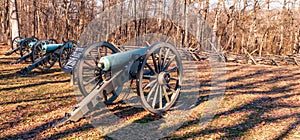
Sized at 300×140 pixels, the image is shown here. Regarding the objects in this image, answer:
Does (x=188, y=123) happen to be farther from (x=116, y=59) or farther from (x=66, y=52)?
(x=66, y=52)

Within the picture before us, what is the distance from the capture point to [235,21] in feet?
84.7

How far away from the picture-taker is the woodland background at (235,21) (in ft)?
69.4

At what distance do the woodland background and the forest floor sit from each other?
10112mm

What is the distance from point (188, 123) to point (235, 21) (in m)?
23.3

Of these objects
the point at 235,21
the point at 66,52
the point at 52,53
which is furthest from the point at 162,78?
the point at 235,21

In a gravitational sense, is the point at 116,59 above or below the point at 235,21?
below

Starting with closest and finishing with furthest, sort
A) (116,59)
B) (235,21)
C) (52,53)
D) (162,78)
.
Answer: (116,59)
(162,78)
(52,53)
(235,21)

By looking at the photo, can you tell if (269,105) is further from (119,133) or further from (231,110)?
(119,133)

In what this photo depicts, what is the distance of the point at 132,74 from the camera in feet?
15.2

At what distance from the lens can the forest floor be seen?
4316 mm

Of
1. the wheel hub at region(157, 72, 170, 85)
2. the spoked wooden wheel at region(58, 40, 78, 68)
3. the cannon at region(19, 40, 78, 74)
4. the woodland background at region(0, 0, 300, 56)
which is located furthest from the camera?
the woodland background at region(0, 0, 300, 56)

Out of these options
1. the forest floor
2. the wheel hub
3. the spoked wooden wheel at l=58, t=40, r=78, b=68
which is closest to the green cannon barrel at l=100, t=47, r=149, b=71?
the wheel hub

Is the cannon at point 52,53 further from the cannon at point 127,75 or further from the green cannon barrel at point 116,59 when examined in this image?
the green cannon barrel at point 116,59

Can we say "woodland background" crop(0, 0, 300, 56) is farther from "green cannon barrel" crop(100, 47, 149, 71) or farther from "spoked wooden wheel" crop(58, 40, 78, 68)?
"green cannon barrel" crop(100, 47, 149, 71)
